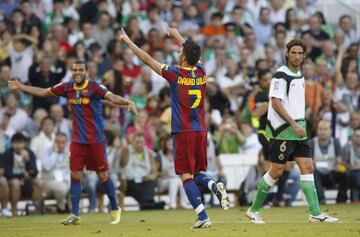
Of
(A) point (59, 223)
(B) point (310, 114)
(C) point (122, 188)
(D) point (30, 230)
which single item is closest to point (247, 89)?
(B) point (310, 114)

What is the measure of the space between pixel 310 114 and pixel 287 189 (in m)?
2.17

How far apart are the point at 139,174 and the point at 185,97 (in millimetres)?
8904

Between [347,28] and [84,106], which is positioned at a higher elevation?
[347,28]

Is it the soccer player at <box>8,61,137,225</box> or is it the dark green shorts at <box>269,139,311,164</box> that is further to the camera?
the soccer player at <box>8,61,137,225</box>

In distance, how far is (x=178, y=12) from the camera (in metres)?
29.5

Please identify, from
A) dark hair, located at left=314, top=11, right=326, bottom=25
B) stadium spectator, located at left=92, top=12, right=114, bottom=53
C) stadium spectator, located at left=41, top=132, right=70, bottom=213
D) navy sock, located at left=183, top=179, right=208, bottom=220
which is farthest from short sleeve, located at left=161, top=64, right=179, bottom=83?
dark hair, located at left=314, top=11, right=326, bottom=25

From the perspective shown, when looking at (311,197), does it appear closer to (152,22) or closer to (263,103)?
(263,103)

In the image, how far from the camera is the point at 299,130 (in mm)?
16047

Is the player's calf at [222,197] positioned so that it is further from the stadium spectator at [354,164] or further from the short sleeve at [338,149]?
the short sleeve at [338,149]

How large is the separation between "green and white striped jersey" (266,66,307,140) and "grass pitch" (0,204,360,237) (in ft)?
4.22

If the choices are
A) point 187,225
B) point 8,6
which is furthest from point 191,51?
point 8,6

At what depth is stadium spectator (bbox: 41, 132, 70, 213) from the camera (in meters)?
24.0

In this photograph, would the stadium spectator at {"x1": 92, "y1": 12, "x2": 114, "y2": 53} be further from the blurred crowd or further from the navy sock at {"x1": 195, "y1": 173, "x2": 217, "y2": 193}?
the navy sock at {"x1": 195, "y1": 173, "x2": 217, "y2": 193}

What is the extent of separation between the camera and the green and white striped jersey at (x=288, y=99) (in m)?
16.4
